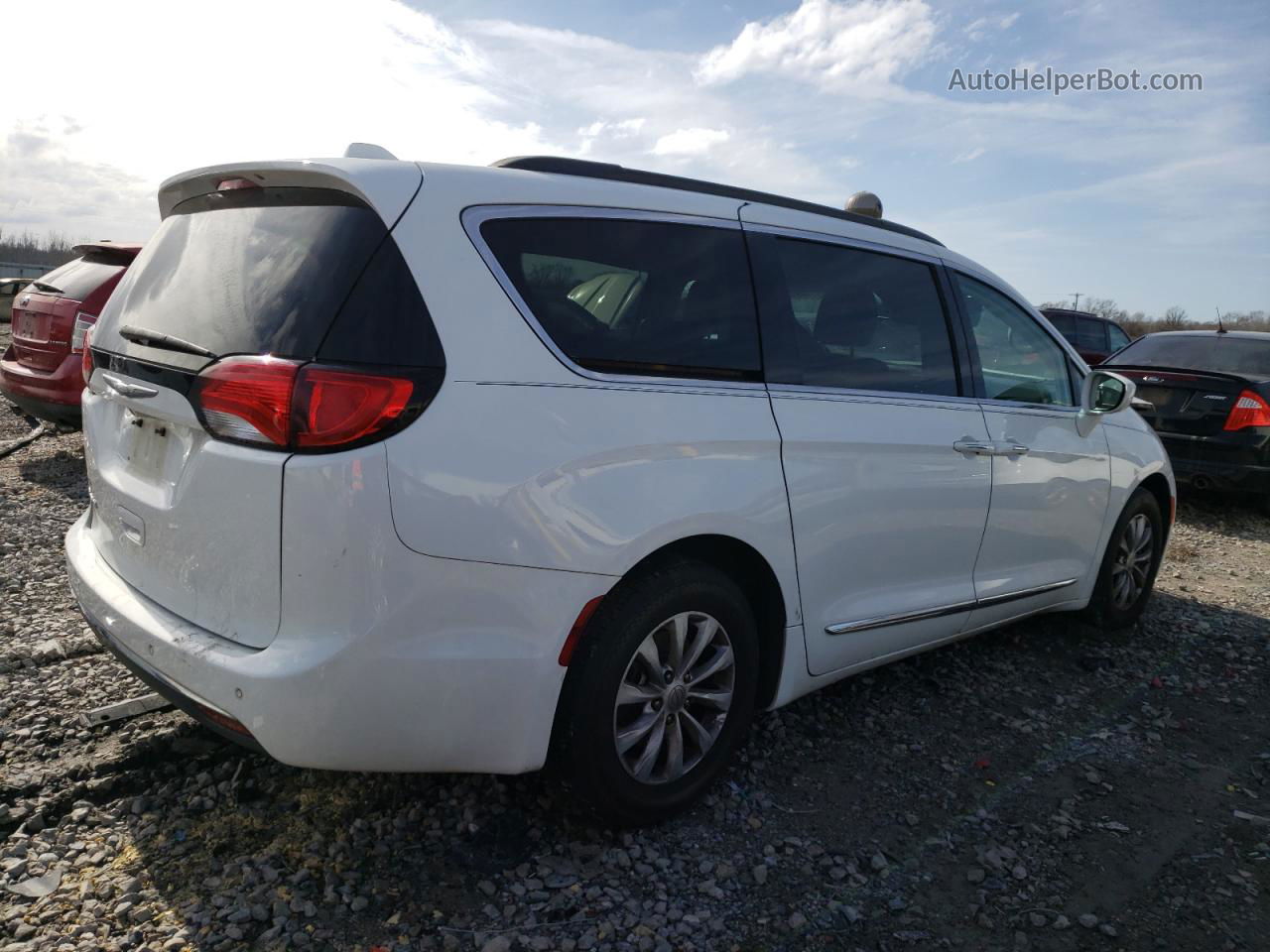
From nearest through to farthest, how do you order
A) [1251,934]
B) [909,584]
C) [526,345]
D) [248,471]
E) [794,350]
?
[248,471] → [526,345] → [1251,934] → [794,350] → [909,584]

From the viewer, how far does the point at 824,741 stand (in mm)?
3494

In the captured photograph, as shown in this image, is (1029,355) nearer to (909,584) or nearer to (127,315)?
(909,584)

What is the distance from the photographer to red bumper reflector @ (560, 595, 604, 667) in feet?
7.90

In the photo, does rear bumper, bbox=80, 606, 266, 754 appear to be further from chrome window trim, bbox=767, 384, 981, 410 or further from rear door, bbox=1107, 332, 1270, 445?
rear door, bbox=1107, 332, 1270, 445

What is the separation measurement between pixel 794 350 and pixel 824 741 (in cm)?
145

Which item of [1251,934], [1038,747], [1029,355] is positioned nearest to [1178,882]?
[1251,934]

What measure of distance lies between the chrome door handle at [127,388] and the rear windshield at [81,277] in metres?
4.73

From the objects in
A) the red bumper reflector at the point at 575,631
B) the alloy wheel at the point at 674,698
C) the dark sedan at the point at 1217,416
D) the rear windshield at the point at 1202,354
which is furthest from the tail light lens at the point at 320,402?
the rear windshield at the point at 1202,354

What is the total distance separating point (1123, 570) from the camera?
4.86 m

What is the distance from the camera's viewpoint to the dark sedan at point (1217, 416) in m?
7.64

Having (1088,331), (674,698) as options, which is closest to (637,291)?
(674,698)

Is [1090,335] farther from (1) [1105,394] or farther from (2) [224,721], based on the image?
(2) [224,721]

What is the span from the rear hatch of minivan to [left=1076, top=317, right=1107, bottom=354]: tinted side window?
52.2 feet

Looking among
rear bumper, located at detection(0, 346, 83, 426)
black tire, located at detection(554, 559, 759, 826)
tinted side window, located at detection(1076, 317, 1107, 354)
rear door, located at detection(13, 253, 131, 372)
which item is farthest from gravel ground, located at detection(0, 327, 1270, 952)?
tinted side window, located at detection(1076, 317, 1107, 354)
